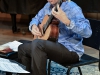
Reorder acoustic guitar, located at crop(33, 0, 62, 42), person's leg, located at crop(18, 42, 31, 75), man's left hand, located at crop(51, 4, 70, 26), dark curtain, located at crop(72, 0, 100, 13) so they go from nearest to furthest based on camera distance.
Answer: man's left hand, located at crop(51, 4, 70, 26)
acoustic guitar, located at crop(33, 0, 62, 42)
person's leg, located at crop(18, 42, 31, 75)
dark curtain, located at crop(72, 0, 100, 13)

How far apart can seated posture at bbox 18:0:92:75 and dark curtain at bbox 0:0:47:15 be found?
214 centimetres

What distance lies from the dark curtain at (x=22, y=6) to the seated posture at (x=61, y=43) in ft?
7.01

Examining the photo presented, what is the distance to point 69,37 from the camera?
197 centimetres

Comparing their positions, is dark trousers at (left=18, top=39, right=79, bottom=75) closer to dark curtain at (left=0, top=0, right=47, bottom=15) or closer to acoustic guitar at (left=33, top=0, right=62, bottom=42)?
acoustic guitar at (left=33, top=0, right=62, bottom=42)

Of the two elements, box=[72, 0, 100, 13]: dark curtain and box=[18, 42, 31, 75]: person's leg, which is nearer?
box=[18, 42, 31, 75]: person's leg

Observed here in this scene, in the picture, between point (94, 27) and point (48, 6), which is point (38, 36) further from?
point (94, 27)

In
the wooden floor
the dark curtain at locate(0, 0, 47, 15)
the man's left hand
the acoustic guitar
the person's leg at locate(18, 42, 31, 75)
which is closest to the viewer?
the man's left hand

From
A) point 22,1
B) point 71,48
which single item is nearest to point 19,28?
point 22,1

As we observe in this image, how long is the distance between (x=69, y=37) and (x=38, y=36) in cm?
31

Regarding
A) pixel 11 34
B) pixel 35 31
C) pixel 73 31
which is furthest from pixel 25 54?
pixel 11 34

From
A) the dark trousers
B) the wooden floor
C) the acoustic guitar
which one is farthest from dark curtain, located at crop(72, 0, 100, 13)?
the dark trousers

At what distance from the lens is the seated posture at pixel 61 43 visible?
5.90 ft

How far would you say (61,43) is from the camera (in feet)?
6.40

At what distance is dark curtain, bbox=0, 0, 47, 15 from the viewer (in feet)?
13.6
